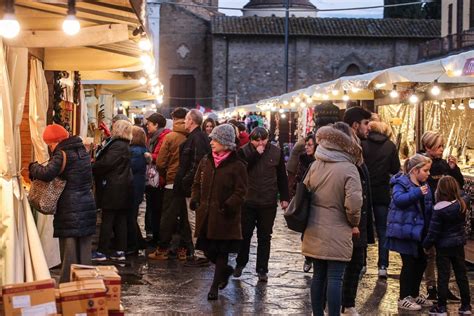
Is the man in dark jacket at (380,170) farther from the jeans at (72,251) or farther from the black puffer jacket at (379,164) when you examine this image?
the jeans at (72,251)

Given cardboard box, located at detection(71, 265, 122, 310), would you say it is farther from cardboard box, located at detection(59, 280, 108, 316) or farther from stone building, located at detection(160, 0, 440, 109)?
stone building, located at detection(160, 0, 440, 109)

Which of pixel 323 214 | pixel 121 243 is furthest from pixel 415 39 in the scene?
pixel 323 214

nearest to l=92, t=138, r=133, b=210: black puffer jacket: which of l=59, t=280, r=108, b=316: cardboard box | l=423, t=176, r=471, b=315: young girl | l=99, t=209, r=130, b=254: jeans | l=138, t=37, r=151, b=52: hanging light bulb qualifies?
l=99, t=209, r=130, b=254: jeans

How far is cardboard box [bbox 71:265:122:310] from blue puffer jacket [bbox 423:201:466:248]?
10.9 feet

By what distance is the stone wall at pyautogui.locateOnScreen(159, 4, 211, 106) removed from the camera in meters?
54.5

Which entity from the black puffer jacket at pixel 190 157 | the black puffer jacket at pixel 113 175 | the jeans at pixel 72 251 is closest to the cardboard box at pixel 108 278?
the jeans at pixel 72 251

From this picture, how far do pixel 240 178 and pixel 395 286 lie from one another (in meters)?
2.42

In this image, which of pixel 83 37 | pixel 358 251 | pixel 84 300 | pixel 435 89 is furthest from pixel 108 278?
pixel 435 89

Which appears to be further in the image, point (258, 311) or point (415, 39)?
point (415, 39)

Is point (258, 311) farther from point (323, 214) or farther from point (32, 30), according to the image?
point (32, 30)

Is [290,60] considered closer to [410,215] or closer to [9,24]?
[410,215]

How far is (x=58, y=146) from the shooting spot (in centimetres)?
812

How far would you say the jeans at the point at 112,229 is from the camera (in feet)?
35.9

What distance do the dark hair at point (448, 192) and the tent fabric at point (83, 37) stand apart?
3.23 meters
